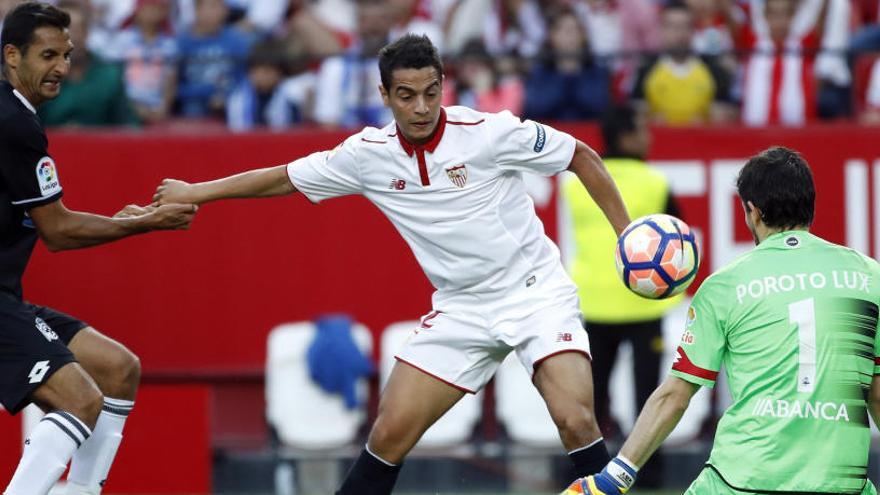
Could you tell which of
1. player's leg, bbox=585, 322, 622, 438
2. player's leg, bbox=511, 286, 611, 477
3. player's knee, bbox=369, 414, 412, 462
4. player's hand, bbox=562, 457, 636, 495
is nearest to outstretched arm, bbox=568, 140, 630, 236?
player's leg, bbox=511, 286, 611, 477

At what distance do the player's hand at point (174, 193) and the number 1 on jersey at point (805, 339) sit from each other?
321 cm

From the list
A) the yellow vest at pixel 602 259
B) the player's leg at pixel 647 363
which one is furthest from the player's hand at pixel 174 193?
the player's leg at pixel 647 363

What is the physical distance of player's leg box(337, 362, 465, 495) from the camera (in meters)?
7.29

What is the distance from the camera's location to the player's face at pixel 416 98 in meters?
7.10

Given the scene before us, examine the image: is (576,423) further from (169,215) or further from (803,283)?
(169,215)

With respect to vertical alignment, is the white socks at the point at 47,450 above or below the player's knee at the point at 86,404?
below

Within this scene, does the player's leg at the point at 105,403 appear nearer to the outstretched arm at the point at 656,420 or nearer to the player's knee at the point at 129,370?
the player's knee at the point at 129,370

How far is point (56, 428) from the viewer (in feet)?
22.9

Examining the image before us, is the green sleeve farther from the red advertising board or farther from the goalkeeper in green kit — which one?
the red advertising board

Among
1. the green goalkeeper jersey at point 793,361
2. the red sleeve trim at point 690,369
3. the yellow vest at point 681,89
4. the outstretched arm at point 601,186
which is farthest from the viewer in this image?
the yellow vest at point 681,89

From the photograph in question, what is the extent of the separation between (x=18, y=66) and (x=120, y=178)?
4688mm

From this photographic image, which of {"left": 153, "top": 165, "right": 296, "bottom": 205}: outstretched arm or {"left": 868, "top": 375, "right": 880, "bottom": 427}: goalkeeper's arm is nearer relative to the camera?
{"left": 868, "top": 375, "right": 880, "bottom": 427}: goalkeeper's arm

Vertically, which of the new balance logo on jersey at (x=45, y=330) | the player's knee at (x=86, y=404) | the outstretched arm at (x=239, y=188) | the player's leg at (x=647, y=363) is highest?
the outstretched arm at (x=239, y=188)

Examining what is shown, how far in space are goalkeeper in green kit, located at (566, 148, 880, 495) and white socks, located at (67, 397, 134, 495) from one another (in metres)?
2.96
